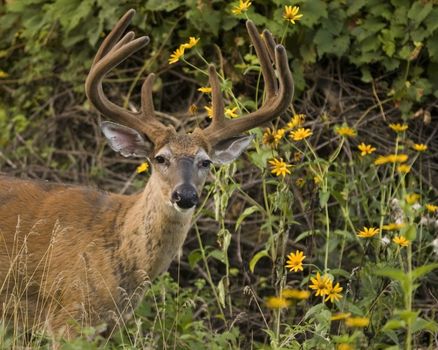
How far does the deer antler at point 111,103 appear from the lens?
6129 mm

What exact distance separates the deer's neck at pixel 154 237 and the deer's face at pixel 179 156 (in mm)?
98

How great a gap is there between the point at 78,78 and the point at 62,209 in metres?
2.67

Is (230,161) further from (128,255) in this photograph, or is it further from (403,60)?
(403,60)

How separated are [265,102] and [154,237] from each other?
42.3 inches

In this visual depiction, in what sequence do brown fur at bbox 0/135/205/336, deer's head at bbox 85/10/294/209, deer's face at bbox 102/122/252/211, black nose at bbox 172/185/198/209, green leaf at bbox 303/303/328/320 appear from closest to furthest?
1. green leaf at bbox 303/303/328/320
2. black nose at bbox 172/185/198/209
3. deer's face at bbox 102/122/252/211
4. brown fur at bbox 0/135/205/336
5. deer's head at bbox 85/10/294/209

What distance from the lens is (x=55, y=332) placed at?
19.6ft

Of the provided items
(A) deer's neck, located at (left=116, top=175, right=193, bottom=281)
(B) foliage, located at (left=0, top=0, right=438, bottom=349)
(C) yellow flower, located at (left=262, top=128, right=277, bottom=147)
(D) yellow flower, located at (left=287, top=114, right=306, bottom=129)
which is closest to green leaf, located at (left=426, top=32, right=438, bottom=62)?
(B) foliage, located at (left=0, top=0, right=438, bottom=349)

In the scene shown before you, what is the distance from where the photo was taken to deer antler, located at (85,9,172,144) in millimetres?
6129

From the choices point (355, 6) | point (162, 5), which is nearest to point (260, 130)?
point (355, 6)

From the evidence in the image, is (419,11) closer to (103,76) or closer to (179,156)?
(179,156)

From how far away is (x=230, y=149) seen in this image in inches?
249

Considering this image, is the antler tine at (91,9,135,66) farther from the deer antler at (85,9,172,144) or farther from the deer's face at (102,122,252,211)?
the deer's face at (102,122,252,211)

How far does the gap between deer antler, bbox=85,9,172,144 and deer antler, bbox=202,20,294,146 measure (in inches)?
12.0

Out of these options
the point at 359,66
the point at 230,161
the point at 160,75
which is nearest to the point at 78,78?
the point at 160,75
